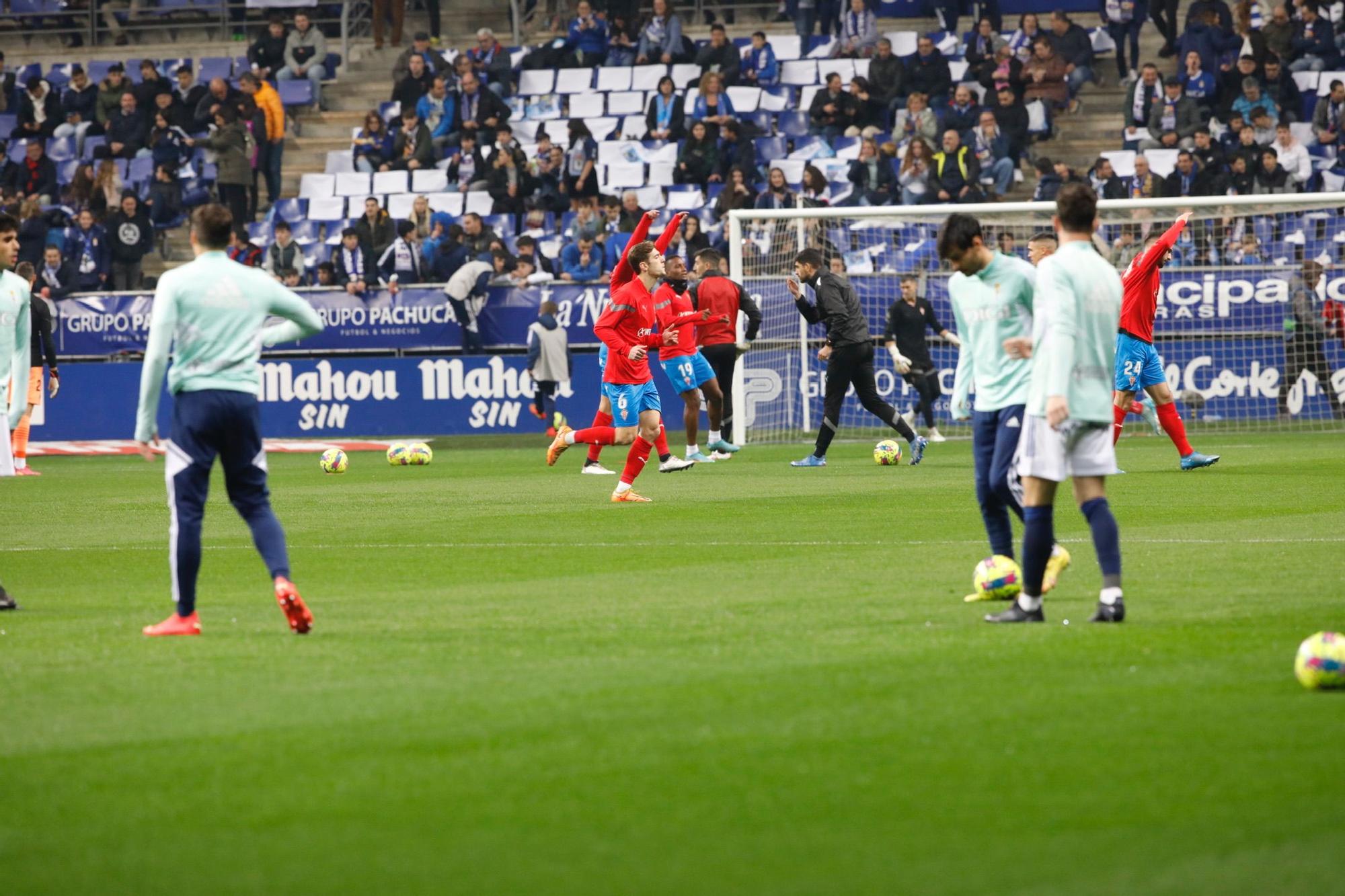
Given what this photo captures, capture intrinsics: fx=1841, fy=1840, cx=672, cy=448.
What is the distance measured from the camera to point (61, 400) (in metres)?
29.3

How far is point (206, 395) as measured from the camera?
8414 mm

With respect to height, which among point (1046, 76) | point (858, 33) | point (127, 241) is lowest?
point (127, 241)

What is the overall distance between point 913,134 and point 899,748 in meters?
24.9

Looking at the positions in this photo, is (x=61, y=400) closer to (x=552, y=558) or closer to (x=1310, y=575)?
(x=552, y=558)

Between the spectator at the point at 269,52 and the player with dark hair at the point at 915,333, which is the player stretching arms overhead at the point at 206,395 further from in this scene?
the spectator at the point at 269,52

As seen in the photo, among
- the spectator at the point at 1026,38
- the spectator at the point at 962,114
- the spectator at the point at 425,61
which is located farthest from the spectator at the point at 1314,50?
the spectator at the point at 425,61

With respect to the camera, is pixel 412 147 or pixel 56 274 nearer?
pixel 56 274

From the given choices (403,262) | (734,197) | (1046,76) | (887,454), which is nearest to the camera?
(887,454)

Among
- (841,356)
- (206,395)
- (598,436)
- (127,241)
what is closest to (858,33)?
(127,241)

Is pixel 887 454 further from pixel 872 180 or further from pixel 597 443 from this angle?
pixel 872 180

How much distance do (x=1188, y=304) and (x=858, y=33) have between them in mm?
9321

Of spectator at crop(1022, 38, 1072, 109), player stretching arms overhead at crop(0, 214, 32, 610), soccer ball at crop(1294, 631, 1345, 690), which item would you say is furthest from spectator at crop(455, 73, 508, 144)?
soccer ball at crop(1294, 631, 1345, 690)

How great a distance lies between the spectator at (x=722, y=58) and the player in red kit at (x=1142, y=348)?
15231mm

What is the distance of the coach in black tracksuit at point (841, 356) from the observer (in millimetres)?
20359
